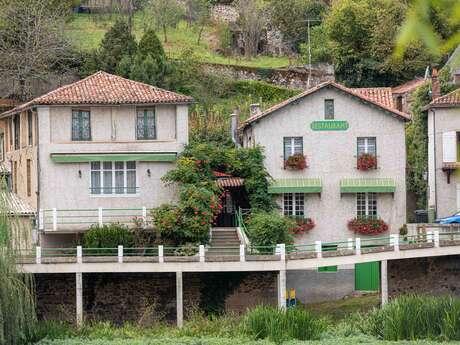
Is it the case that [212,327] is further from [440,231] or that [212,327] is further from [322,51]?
[322,51]

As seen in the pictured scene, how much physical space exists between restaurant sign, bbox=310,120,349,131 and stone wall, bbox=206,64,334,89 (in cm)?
2722

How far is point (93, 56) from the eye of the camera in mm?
58281

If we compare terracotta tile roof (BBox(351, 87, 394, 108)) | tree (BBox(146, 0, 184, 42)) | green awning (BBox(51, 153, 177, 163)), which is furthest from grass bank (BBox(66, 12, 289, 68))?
green awning (BBox(51, 153, 177, 163))

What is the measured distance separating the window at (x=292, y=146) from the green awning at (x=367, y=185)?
6.37 feet

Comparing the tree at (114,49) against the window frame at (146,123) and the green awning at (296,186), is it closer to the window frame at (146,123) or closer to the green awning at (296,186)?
the window frame at (146,123)

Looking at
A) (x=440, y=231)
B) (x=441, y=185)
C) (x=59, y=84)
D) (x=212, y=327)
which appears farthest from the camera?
(x=59, y=84)

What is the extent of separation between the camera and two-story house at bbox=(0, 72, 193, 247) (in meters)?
37.3

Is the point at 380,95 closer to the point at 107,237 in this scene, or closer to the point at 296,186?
the point at 296,186

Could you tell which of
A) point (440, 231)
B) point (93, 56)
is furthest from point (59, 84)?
point (440, 231)

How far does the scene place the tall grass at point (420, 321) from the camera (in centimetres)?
2838

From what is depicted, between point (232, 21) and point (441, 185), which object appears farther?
point (232, 21)

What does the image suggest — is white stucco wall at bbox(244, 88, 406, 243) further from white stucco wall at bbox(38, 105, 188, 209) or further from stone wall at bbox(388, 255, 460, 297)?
white stucco wall at bbox(38, 105, 188, 209)

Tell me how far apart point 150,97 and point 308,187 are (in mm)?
6393

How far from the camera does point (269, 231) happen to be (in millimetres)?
34625
